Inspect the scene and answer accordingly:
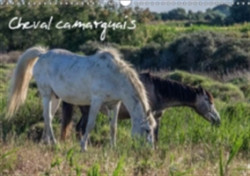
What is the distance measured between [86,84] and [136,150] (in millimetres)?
2604

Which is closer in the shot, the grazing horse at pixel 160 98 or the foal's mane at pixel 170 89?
the grazing horse at pixel 160 98

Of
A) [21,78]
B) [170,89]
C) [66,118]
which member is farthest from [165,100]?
[21,78]

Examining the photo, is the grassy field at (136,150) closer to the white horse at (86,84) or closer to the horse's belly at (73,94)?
the white horse at (86,84)

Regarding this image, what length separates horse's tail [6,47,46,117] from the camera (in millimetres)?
10117

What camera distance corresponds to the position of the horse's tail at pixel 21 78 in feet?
33.2

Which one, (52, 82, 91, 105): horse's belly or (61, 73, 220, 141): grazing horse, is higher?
(52, 82, 91, 105): horse's belly

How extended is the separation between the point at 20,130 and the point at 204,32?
19.9 metres

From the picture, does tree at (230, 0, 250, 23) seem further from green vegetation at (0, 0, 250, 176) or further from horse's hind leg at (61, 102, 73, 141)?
horse's hind leg at (61, 102, 73, 141)

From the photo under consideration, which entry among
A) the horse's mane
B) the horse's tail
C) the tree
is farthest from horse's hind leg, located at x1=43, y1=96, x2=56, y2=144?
the tree

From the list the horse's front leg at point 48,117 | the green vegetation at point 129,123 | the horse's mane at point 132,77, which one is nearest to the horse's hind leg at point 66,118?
the green vegetation at point 129,123

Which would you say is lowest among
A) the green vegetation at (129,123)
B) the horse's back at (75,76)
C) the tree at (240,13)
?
the tree at (240,13)

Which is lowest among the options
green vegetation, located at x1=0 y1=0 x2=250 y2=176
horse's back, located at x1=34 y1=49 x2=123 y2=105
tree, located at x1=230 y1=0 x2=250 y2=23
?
tree, located at x1=230 y1=0 x2=250 y2=23

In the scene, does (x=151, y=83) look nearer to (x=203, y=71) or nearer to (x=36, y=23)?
(x=203, y=71)

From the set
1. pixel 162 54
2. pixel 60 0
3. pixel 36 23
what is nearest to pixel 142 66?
pixel 162 54
